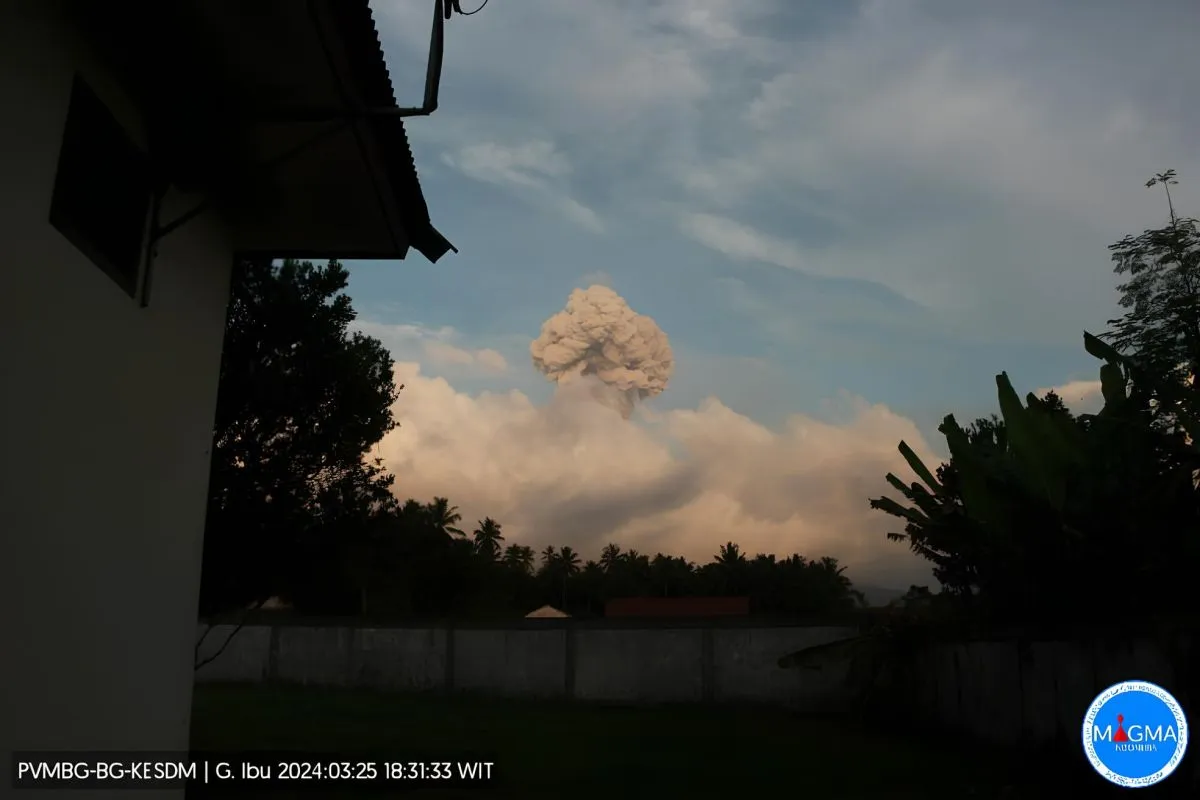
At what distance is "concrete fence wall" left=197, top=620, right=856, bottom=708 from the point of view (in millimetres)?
19234

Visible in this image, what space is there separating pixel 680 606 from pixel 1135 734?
45.5 metres

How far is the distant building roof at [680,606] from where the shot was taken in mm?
51375

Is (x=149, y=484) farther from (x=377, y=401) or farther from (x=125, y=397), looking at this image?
(x=377, y=401)

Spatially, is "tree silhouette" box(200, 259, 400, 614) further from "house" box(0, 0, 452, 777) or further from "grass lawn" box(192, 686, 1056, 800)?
"house" box(0, 0, 452, 777)

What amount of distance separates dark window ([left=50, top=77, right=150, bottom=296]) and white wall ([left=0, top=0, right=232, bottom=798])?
0.12 m

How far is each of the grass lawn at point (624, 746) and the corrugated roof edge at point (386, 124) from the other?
5812 mm

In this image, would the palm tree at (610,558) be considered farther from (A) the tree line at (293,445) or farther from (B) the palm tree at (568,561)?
(A) the tree line at (293,445)

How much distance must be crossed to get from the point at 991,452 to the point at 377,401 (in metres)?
8.31

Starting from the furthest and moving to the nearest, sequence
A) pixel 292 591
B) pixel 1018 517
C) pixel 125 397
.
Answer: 1. pixel 292 591
2. pixel 1018 517
3. pixel 125 397

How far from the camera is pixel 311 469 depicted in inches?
449

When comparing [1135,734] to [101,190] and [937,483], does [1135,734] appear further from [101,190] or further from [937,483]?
[101,190]

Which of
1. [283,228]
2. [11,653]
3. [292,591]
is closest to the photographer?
[11,653]

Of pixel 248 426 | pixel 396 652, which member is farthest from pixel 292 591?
pixel 396 652

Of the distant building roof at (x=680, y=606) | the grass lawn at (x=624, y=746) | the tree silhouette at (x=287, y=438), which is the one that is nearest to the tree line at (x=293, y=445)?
the tree silhouette at (x=287, y=438)
